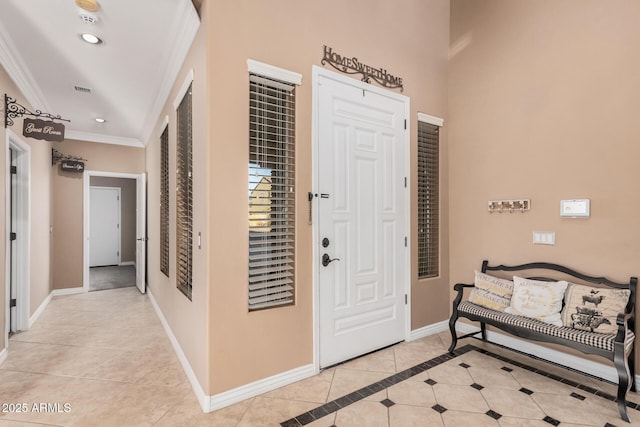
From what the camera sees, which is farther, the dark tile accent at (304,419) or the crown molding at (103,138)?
the crown molding at (103,138)

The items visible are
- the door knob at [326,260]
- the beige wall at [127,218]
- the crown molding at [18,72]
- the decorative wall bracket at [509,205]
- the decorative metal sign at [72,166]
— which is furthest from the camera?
the beige wall at [127,218]

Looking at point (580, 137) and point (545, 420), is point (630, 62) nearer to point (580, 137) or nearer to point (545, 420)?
point (580, 137)

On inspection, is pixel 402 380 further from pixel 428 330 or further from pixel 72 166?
pixel 72 166

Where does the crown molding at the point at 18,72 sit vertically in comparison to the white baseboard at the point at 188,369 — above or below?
above

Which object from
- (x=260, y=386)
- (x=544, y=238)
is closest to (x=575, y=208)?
(x=544, y=238)

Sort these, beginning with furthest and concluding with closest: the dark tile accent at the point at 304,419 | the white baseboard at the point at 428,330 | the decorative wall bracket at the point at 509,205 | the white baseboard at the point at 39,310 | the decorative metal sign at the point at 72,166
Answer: the decorative metal sign at the point at 72,166
the white baseboard at the point at 39,310
the white baseboard at the point at 428,330
the decorative wall bracket at the point at 509,205
the dark tile accent at the point at 304,419

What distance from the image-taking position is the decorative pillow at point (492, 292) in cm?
302

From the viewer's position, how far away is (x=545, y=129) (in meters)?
3.02

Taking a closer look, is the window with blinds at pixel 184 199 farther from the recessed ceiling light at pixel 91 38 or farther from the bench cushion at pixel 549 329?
the bench cushion at pixel 549 329

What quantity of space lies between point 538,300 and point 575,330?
35 cm

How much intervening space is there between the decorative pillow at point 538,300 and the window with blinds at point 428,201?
0.91 metres

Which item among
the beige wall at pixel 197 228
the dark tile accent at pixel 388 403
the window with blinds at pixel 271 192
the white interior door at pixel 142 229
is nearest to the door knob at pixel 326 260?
the window with blinds at pixel 271 192

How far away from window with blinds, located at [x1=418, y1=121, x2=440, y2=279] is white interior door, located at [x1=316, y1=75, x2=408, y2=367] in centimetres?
33

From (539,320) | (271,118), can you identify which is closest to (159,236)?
(271,118)
